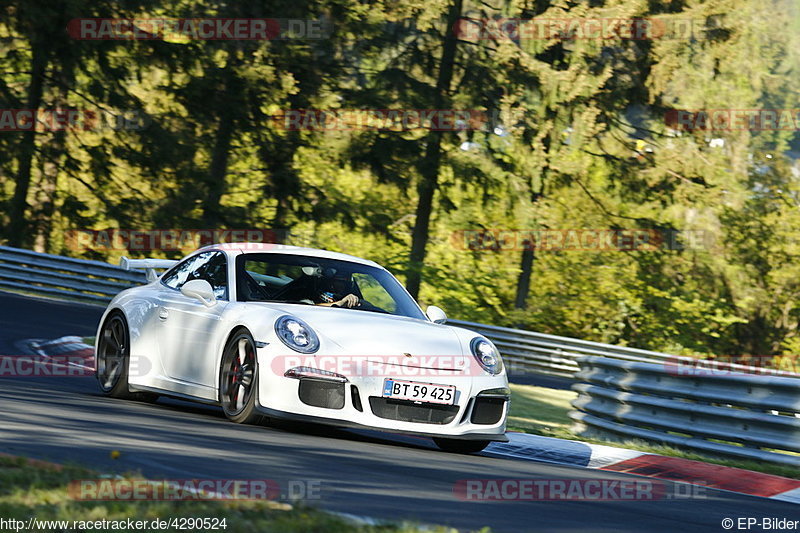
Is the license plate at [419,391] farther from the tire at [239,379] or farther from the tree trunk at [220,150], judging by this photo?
the tree trunk at [220,150]

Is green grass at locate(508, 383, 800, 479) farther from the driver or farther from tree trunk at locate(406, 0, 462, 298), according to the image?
tree trunk at locate(406, 0, 462, 298)

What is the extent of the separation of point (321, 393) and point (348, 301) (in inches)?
57.3

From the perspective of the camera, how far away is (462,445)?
857cm

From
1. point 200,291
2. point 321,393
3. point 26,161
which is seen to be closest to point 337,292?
point 200,291

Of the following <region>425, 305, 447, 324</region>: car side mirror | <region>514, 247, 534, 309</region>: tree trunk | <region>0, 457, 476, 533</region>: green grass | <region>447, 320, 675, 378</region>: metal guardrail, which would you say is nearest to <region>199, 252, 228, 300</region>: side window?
<region>425, 305, 447, 324</region>: car side mirror

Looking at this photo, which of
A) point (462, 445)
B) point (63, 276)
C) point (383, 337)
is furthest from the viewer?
point (63, 276)

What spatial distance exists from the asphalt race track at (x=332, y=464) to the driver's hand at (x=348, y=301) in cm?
96

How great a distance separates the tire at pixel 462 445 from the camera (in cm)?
848

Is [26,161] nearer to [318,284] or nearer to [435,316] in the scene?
[318,284]

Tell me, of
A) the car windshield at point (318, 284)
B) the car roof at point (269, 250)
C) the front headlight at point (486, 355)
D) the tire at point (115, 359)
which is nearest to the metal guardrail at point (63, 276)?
the tire at point (115, 359)

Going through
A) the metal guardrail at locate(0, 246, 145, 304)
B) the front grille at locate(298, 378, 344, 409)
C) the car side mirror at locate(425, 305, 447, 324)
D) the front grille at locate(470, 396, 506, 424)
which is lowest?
the metal guardrail at locate(0, 246, 145, 304)

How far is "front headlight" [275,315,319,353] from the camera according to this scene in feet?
25.6

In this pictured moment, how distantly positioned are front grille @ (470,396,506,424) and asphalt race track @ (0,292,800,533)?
28 cm

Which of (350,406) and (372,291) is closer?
(350,406)
